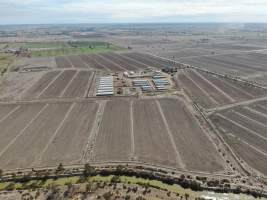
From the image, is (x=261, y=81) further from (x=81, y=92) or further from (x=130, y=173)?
(x=130, y=173)

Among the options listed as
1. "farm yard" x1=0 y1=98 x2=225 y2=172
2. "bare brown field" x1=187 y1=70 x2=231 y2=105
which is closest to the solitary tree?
"farm yard" x1=0 y1=98 x2=225 y2=172

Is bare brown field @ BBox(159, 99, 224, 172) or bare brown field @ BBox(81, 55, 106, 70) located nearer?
bare brown field @ BBox(159, 99, 224, 172)

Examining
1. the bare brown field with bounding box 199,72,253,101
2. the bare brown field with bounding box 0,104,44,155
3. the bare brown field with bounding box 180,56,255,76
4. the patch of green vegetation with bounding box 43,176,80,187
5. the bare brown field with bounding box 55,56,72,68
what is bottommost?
the patch of green vegetation with bounding box 43,176,80,187

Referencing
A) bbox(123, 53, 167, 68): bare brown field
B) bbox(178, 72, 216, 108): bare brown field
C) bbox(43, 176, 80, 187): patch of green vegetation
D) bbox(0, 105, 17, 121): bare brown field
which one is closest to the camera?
bbox(43, 176, 80, 187): patch of green vegetation

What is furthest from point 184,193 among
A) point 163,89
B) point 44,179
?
point 163,89

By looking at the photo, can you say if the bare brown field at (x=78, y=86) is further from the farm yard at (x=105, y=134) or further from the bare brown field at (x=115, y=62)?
the bare brown field at (x=115, y=62)

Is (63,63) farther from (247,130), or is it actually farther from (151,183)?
(151,183)

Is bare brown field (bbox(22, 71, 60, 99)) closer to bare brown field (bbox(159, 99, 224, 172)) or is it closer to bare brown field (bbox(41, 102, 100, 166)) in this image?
bare brown field (bbox(41, 102, 100, 166))
